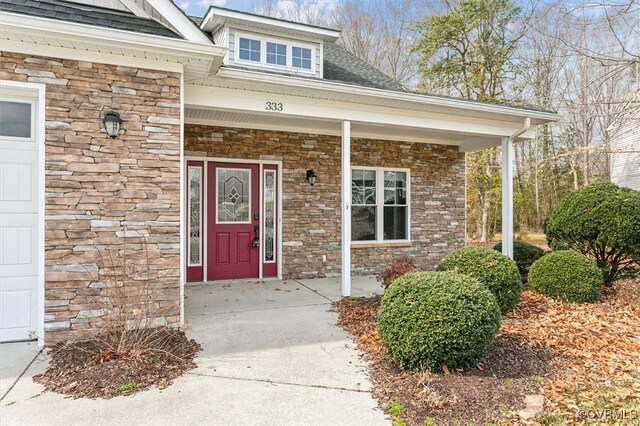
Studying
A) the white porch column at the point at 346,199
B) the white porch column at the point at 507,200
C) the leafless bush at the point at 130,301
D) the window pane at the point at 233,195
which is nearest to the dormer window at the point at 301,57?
the window pane at the point at 233,195

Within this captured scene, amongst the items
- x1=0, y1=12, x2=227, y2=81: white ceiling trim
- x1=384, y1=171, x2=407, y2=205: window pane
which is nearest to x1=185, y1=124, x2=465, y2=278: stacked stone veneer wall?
x1=384, y1=171, x2=407, y2=205: window pane

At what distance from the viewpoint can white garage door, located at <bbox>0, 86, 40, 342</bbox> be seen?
156 inches

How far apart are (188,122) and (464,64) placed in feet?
39.9

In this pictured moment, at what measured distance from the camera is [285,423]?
8.57 feet

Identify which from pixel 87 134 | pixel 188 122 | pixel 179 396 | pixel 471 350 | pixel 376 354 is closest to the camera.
A: pixel 179 396

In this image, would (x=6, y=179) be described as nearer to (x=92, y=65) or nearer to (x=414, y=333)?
(x=92, y=65)

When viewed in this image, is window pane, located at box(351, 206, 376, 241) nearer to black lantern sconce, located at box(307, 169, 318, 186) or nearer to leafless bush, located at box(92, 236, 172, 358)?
black lantern sconce, located at box(307, 169, 318, 186)

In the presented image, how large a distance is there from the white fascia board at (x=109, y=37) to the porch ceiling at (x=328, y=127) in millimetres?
1504

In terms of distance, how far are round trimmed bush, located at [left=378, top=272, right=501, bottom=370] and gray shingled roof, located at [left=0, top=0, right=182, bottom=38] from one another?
3920 mm

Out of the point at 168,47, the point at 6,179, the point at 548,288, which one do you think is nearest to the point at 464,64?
the point at 548,288

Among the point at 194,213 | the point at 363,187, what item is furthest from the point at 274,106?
the point at 363,187

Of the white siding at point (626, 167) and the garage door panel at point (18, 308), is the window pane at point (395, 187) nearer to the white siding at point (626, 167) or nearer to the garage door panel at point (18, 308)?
the garage door panel at point (18, 308)

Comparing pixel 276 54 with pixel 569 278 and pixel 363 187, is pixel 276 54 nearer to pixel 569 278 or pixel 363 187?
pixel 363 187

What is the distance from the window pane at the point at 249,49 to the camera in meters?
7.47
